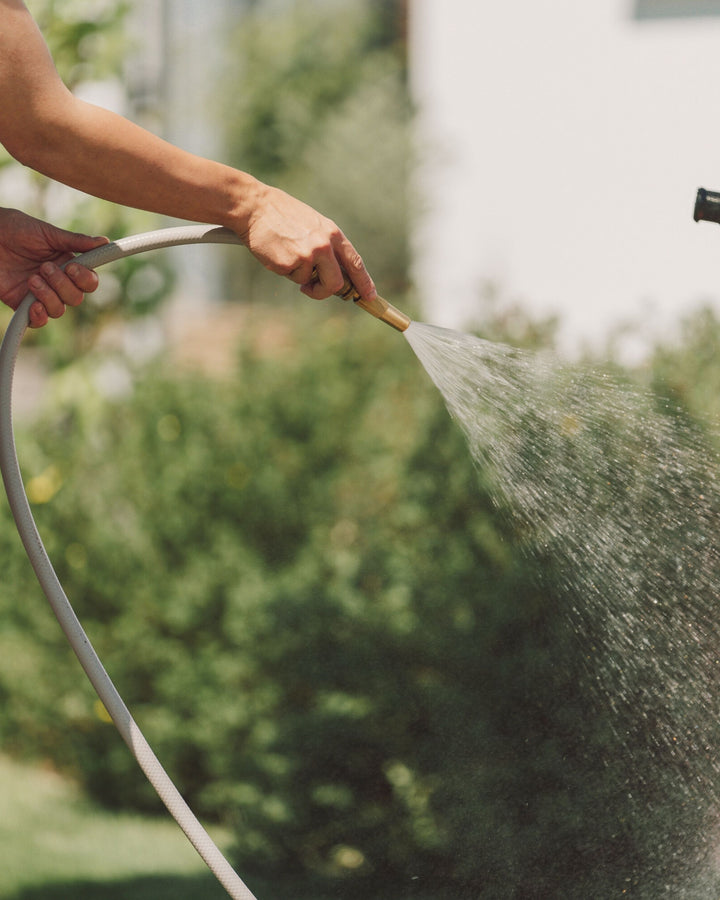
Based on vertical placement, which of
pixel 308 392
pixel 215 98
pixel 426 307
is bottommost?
pixel 308 392

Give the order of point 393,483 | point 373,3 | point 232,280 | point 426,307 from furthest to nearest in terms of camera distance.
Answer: point 373,3 < point 232,280 < point 426,307 < point 393,483

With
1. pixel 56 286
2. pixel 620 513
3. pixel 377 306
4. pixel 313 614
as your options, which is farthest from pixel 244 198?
pixel 313 614

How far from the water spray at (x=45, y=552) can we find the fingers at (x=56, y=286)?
2 centimetres

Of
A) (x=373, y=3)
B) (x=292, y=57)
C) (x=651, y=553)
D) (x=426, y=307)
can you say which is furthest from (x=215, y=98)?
(x=651, y=553)

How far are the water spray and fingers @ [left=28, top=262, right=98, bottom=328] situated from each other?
0.02 m

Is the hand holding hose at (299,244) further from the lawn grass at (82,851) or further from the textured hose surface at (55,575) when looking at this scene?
the lawn grass at (82,851)

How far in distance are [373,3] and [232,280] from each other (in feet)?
15.3

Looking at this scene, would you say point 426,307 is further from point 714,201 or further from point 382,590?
point 714,201

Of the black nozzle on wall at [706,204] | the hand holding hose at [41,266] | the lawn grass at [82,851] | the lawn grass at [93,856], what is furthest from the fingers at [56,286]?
the lawn grass at [82,851]

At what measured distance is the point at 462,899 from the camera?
240cm

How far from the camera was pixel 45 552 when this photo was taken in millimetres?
1887

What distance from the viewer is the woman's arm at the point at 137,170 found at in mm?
1663

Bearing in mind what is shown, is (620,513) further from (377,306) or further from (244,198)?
(244,198)

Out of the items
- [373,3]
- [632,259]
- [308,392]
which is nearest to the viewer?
[308,392]
